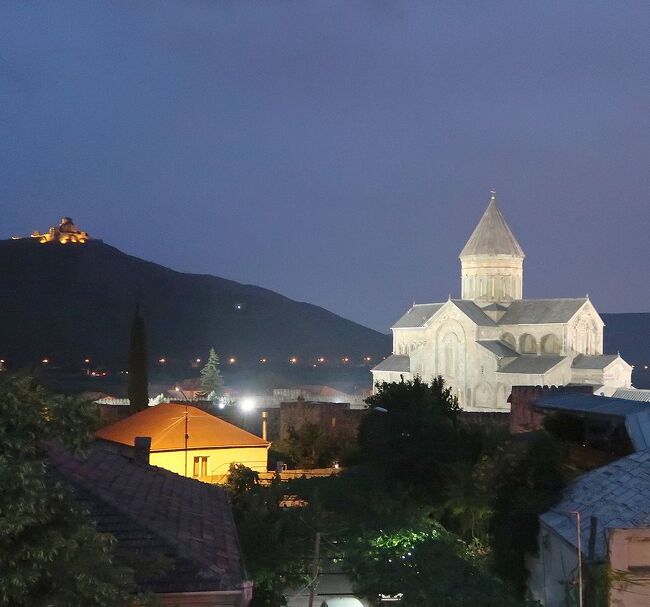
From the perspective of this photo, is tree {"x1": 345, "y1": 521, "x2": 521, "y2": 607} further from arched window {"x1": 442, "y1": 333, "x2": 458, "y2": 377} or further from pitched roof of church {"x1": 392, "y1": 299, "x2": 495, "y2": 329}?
pitched roof of church {"x1": 392, "y1": 299, "x2": 495, "y2": 329}

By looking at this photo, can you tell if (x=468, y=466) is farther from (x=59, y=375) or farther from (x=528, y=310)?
(x=59, y=375)

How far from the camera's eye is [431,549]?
33.9 feet

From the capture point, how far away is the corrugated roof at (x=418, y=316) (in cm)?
5866

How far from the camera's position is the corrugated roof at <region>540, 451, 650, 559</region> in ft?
31.1

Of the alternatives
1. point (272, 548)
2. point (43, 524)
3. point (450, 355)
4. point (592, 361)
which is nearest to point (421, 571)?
point (272, 548)

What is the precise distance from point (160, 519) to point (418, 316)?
52687mm

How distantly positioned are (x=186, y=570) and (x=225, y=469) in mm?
15790

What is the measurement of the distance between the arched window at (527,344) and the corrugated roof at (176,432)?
33.2m

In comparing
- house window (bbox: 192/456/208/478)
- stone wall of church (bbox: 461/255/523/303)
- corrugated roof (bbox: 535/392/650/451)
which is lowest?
house window (bbox: 192/456/208/478)

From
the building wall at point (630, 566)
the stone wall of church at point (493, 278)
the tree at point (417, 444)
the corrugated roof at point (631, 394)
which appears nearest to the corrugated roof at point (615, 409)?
the tree at point (417, 444)

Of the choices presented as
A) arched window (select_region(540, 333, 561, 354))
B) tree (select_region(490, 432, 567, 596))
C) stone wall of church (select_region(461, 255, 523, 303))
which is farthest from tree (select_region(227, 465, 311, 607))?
stone wall of church (select_region(461, 255, 523, 303))

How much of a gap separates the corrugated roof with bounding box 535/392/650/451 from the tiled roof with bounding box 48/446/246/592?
6.04m

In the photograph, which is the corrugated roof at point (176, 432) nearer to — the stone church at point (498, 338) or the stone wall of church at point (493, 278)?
the stone church at point (498, 338)

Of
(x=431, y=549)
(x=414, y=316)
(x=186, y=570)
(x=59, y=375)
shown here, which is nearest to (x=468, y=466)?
(x=431, y=549)
